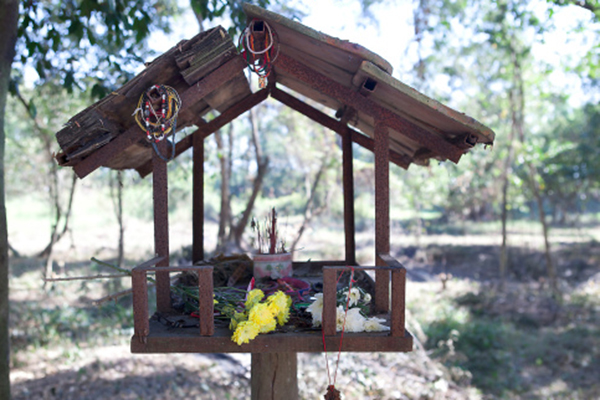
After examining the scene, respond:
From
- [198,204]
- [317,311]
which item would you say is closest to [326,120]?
[198,204]

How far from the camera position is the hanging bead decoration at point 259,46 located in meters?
3.06

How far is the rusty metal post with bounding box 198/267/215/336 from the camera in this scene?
288cm

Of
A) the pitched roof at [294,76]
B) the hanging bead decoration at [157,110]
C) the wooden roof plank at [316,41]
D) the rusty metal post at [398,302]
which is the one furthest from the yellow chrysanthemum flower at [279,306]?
the wooden roof plank at [316,41]

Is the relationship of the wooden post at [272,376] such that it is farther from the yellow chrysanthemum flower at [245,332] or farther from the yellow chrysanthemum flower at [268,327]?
the yellow chrysanthemum flower at [245,332]

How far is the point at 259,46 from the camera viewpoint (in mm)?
3160

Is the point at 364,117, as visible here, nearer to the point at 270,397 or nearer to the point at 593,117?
the point at 270,397

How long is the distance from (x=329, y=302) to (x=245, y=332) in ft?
1.72

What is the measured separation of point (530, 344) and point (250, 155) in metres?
8.17

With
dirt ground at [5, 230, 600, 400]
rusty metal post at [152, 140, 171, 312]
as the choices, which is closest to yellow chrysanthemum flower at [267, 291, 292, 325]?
rusty metal post at [152, 140, 171, 312]

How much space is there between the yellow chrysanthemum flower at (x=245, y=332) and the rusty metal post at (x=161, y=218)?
2.74 feet

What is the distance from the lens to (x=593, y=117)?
1736 centimetres

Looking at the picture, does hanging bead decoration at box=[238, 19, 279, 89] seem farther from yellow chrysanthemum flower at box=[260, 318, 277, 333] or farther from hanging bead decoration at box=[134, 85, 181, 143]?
yellow chrysanthemum flower at box=[260, 318, 277, 333]

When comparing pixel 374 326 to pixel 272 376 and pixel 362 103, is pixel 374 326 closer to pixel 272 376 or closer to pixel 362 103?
pixel 272 376

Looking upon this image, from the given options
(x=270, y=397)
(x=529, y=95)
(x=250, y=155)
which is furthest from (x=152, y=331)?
(x=529, y=95)
